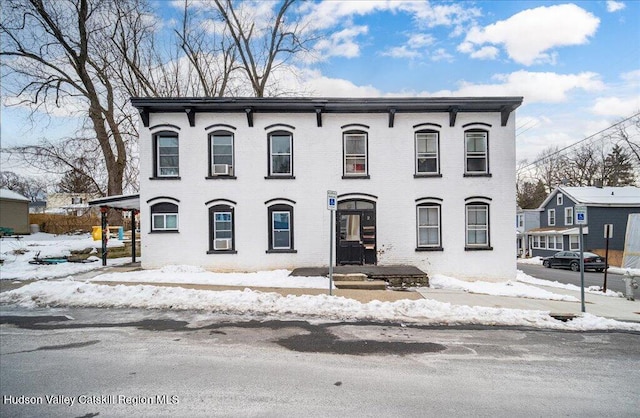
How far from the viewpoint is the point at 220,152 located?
13.5 m

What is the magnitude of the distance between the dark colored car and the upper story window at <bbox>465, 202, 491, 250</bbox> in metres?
18.2

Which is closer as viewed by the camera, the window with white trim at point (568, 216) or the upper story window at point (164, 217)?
the upper story window at point (164, 217)

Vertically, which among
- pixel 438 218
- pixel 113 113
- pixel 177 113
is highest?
pixel 113 113

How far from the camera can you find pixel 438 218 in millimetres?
13328

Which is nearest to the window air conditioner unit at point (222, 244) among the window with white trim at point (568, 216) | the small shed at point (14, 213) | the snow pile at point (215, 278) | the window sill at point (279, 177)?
the snow pile at point (215, 278)

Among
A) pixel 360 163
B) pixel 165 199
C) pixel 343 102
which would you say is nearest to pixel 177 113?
pixel 165 199

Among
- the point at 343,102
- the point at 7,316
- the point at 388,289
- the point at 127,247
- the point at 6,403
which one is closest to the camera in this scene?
the point at 6,403

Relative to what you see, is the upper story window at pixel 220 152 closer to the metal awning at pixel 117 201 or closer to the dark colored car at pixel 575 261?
the metal awning at pixel 117 201

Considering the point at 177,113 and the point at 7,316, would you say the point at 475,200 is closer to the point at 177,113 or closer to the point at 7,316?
the point at 177,113

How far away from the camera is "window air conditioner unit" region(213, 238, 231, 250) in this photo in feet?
43.7

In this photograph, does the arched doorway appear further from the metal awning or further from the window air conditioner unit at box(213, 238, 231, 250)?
the metal awning

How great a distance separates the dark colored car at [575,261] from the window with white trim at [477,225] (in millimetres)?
18157

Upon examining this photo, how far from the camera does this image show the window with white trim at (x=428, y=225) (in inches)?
525

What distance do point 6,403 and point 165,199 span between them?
1021cm
